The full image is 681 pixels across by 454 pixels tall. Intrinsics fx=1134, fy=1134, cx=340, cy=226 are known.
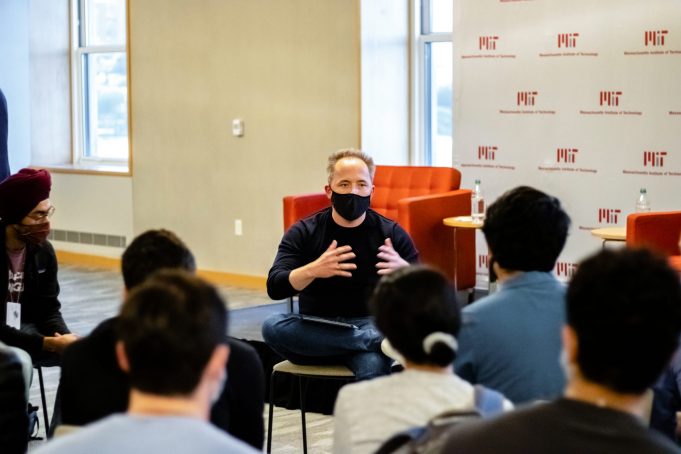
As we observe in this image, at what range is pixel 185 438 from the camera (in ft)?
5.00

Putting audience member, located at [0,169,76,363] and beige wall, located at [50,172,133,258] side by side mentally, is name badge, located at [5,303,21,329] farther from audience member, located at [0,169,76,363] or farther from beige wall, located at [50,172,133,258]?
beige wall, located at [50,172,133,258]

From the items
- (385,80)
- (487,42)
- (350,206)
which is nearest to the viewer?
(350,206)

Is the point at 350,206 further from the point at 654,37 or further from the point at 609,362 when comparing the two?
the point at 654,37

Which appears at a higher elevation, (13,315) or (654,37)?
(654,37)

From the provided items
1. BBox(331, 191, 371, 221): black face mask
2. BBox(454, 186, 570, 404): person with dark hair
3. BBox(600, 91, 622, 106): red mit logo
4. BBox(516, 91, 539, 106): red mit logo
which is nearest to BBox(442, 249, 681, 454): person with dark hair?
BBox(454, 186, 570, 404): person with dark hair

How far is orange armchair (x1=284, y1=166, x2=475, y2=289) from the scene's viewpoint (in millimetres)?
7188

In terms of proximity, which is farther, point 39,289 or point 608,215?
point 608,215

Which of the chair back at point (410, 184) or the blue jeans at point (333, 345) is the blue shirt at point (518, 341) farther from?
the chair back at point (410, 184)

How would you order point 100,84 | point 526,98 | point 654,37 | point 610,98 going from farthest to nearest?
1. point 100,84
2. point 526,98
3. point 610,98
4. point 654,37

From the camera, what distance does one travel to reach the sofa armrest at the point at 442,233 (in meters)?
7.05

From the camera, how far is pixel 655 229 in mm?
6211

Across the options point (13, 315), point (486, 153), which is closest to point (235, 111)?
point (486, 153)

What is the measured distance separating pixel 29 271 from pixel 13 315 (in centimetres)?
18

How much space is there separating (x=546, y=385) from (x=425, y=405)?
0.62 m
